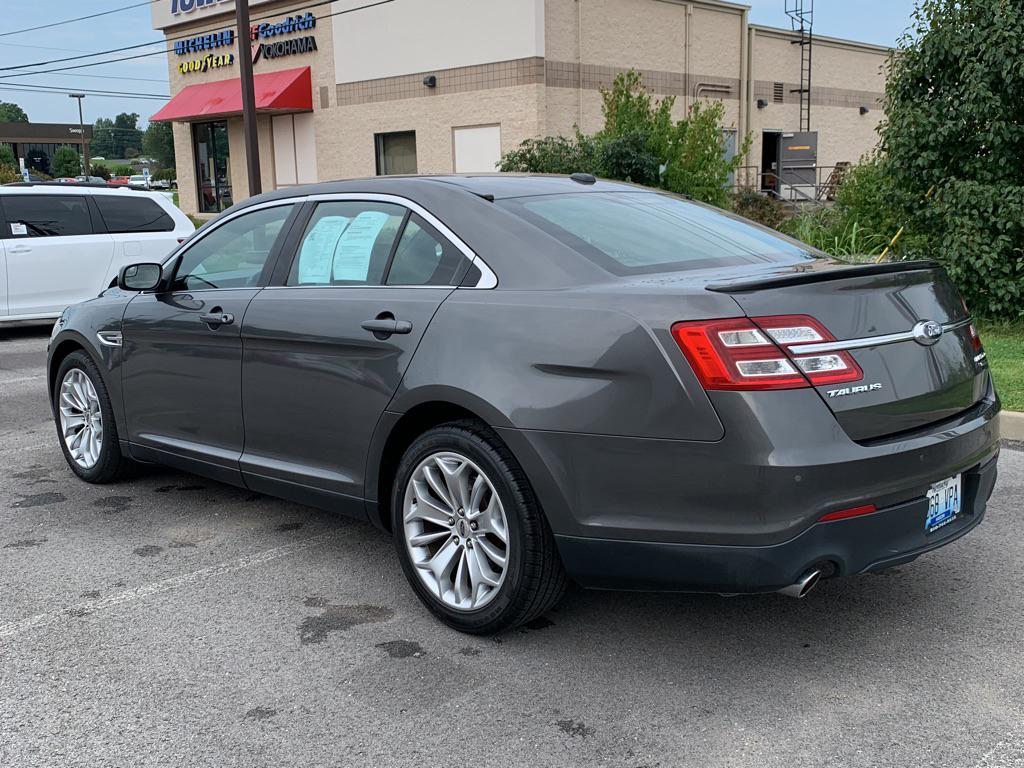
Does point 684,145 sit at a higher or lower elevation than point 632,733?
higher

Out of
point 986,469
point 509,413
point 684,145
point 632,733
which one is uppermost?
point 684,145

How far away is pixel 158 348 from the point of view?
5148 mm

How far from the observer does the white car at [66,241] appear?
12.2 metres

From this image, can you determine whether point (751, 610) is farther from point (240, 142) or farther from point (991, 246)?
point (240, 142)

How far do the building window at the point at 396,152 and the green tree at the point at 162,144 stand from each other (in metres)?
85.1

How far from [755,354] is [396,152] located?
2550 centimetres

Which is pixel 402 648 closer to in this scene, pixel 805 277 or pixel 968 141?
pixel 805 277

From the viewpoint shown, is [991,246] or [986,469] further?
[991,246]

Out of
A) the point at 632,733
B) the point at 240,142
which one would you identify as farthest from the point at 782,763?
the point at 240,142

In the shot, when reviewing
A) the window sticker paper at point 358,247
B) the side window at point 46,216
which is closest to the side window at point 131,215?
the side window at point 46,216

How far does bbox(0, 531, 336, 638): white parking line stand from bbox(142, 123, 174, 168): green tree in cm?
10866

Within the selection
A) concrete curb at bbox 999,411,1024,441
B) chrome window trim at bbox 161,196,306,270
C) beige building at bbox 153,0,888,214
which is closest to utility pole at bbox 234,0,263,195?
beige building at bbox 153,0,888,214

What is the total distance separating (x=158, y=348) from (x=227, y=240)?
2.04ft

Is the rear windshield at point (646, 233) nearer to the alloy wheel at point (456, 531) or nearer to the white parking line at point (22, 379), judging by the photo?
the alloy wheel at point (456, 531)
